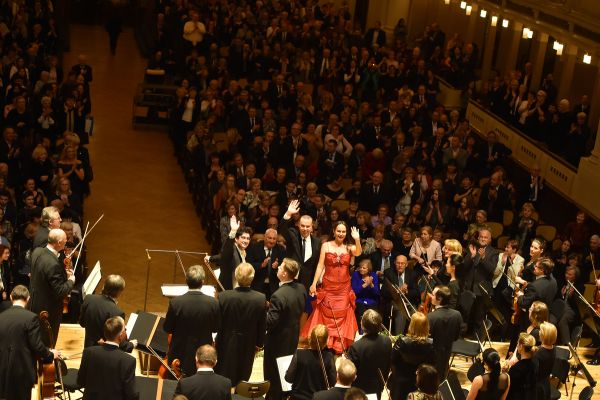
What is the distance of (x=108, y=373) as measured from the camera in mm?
7250

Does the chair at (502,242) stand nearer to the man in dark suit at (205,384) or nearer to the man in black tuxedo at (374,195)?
the man in black tuxedo at (374,195)

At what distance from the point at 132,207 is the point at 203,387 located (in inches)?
342

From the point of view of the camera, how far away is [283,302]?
8.61m

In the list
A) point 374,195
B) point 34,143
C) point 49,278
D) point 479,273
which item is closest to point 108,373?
point 49,278

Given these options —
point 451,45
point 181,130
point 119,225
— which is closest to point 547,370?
point 119,225

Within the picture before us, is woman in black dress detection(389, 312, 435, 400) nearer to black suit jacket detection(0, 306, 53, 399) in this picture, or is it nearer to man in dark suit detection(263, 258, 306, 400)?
man in dark suit detection(263, 258, 306, 400)

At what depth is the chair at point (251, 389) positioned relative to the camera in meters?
7.51

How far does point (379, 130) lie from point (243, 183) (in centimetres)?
354

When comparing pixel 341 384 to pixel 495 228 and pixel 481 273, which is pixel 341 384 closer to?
pixel 481 273

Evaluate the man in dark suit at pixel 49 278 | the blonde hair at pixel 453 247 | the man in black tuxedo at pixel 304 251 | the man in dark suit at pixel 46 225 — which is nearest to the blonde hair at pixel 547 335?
the blonde hair at pixel 453 247

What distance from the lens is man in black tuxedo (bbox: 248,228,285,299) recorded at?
10797 millimetres

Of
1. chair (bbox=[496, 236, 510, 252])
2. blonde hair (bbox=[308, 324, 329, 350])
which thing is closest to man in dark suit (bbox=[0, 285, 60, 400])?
blonde hair (bbox=[308, 324, 329, 350])

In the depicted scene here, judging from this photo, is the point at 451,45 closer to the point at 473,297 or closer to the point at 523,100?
the point at 523,100

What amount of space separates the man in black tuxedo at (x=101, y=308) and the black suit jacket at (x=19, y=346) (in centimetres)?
45
